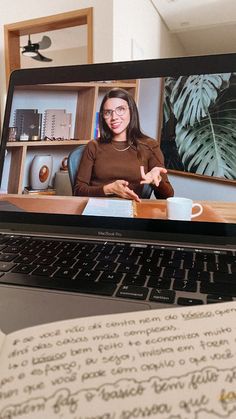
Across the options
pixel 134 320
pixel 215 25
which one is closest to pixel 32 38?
pixel 215 25

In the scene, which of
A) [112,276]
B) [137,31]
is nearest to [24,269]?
[112,276]

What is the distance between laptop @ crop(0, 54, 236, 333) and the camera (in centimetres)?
42

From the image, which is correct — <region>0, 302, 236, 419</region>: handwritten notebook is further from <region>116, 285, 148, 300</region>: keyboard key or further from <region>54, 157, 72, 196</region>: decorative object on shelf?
<region>54, 157, 72, 196</region>: decorative object on shelf

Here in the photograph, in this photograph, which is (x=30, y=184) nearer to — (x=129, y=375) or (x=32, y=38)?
(x=129, y=375)

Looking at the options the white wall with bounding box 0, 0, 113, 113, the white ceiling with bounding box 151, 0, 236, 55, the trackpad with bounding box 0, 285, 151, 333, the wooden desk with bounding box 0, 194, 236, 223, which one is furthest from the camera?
the white ceiling with bounding box 151, 0, 236, 55

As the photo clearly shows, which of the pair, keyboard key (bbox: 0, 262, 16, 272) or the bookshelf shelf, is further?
the bookshelf shelf

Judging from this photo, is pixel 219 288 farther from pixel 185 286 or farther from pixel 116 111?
pixel 116 111

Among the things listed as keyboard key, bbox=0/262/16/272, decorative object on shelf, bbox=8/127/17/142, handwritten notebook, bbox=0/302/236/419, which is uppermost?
decorative object on shelf, bbox=8/127/17/142

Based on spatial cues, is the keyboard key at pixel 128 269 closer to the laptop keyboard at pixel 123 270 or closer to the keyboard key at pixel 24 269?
the laptop keyboard at pixel 123 270

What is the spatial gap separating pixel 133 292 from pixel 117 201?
0.81 feet

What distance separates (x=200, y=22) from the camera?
2775mm

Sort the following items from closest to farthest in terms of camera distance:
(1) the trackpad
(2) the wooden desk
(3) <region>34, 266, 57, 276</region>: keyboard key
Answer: (1) the trackpad < (3) <region>34, 266, 57, 276</region>: keyboard key < (2) the wooden desk

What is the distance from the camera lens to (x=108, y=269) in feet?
1.49

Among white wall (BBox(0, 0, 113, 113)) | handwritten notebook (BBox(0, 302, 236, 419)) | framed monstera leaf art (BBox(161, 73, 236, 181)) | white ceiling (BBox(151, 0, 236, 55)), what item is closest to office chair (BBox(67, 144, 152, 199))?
framed monstera leaf art (BBox(161, 73, 236, 181))
